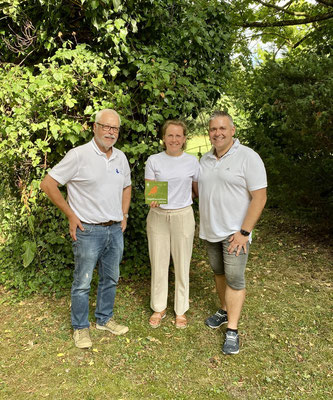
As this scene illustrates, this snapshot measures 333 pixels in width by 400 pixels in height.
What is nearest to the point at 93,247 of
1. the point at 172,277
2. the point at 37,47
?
the point at 172,277

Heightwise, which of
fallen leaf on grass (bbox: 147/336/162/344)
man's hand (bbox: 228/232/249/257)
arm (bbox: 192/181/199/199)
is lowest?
fallen leaf on grass (bbox: 147/336/162/344)

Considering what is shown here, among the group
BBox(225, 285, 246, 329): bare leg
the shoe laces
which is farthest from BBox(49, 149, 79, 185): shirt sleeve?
the shoe laces

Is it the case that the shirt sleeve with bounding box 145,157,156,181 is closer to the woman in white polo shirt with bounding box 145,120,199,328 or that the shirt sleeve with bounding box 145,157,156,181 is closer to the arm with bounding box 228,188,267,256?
the woman in white polo shirt with bounding box 145,120,199,328

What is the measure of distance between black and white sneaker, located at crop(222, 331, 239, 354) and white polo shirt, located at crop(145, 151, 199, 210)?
1317 millimetres

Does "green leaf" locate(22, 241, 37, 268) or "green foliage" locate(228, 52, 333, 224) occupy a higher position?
"green foliage" locate(228, 52, 333, 224)

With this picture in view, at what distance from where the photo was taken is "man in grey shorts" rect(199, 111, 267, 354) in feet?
9.76

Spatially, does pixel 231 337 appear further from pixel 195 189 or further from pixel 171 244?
pixel 195 189

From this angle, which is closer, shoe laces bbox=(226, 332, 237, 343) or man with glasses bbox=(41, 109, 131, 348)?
man with glasses bbox=(41, 109, 131, 348)

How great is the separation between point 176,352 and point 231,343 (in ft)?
1.74

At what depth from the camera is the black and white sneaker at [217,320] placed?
3.72 m

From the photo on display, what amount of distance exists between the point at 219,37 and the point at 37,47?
92.9 inches

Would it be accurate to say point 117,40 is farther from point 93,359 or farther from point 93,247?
point 93,359

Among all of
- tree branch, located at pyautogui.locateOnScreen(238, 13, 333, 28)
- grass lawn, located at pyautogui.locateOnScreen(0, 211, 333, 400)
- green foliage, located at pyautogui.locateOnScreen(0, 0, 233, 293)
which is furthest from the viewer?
tree branch, located at pyautogui.locateOnScreen(238, 13, 333, 28)

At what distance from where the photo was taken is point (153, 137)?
14.5ft
